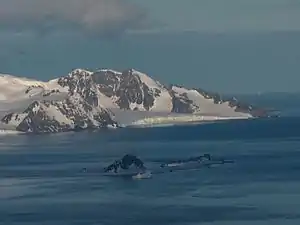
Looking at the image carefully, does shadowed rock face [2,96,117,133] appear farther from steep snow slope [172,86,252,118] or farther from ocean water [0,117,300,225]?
ocean water [0,117,300,225]

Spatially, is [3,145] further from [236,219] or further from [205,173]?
[236,219]

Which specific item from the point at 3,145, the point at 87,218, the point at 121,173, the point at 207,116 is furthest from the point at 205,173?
the point at 207,116

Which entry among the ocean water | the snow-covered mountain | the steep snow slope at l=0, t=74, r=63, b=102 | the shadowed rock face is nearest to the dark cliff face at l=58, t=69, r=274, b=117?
the snow-covered mountain

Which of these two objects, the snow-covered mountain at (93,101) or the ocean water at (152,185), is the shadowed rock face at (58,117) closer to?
the snow-covered mountain at (93,101)

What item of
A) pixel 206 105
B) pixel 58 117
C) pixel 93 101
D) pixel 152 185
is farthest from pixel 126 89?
pixel 152 185

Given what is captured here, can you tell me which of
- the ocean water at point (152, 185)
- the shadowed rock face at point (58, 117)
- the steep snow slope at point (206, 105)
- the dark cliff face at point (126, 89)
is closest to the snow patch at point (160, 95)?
the dark cliff face at point (126, 89)

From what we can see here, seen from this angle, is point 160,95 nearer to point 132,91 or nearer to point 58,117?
point 132,91
